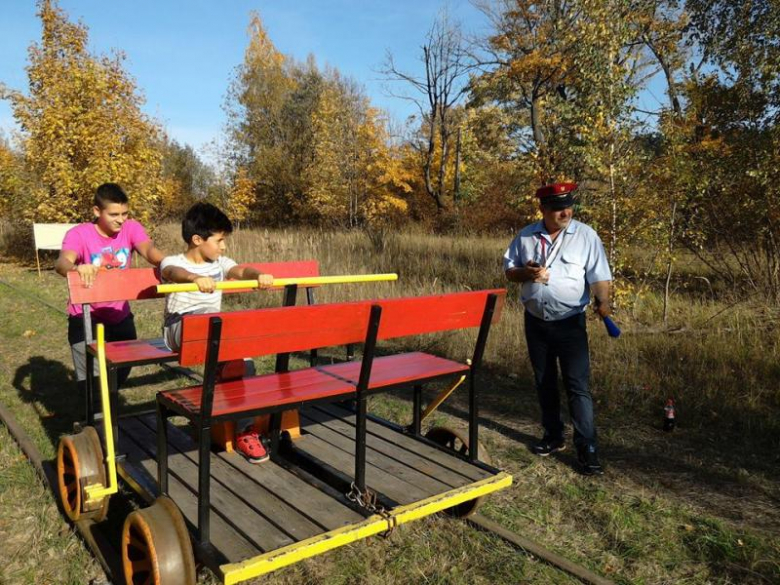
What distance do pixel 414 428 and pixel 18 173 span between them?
20525mm

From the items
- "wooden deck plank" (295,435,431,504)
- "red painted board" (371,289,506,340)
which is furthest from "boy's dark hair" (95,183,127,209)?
"red painted board" (371,289,506,340)

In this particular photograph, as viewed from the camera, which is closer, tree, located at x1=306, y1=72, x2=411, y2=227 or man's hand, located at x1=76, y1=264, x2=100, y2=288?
man's hand, located at x1=76, y1=264, x2=100, y2=288

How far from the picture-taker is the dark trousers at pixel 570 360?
4.43 metres

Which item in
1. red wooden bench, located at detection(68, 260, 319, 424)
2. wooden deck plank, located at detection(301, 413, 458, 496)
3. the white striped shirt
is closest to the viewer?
wooden deck plank, located at detection(301, 413, 458, 496)

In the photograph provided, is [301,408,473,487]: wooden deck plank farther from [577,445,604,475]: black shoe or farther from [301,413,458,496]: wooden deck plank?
[577,445,604,475]: black shoe

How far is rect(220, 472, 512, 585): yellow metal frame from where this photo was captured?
7.98 ft

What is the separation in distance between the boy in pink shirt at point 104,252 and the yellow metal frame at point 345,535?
8.06ft

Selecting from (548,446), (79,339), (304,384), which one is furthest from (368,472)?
(79,339)

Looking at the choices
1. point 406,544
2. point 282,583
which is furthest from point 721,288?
point 282,583

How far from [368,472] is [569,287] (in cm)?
199

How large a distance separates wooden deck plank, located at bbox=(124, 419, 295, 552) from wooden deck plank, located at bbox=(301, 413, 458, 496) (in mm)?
816

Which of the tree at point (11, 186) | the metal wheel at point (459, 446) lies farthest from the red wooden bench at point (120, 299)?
the tree at point (11, 186)

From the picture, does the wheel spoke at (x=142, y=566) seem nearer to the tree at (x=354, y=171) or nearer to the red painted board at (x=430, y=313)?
the red painted board at (x=430, y=313)

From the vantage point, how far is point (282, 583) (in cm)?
310
